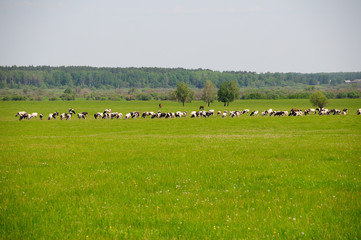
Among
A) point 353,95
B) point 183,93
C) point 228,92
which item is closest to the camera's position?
point 228,92

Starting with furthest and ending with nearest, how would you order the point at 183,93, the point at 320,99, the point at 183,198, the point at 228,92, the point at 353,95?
the point at 353,95
the point at 183,93
the point at 228,92
the point at 320,99
the point at 183,198

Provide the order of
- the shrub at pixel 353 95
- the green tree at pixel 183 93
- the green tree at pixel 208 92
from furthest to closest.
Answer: the shrub at pixel 353 95, the green tree at pixel 208 92, the green tree at pixel 183 93

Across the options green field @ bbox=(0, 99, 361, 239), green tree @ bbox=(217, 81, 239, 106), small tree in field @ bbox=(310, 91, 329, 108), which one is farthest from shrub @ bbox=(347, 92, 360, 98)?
green field @ bbox=(0, 99, 361, 239)

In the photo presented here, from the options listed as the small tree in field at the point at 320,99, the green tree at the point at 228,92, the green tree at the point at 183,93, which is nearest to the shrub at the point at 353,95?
the green tree at the point at 228,92

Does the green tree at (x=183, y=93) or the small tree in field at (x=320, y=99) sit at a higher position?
the green tree at (x=183, y=93)

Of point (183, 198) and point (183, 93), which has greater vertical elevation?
point (183, 93)

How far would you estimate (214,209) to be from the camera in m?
9.44

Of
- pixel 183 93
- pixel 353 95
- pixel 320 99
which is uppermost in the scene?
pixel 353 95

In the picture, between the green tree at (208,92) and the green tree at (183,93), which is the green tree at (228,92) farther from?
the green tree at (183,93)

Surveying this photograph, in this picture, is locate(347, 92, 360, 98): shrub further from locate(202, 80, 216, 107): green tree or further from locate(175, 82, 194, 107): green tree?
locate(175, 82, 194, 107): green tree

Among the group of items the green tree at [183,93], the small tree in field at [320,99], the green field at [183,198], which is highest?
the green tree at [183,93]

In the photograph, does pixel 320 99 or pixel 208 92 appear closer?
pixel 320 99

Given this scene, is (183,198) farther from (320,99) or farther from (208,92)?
(208,92)

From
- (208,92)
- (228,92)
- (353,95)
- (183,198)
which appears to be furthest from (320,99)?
(183,198)
